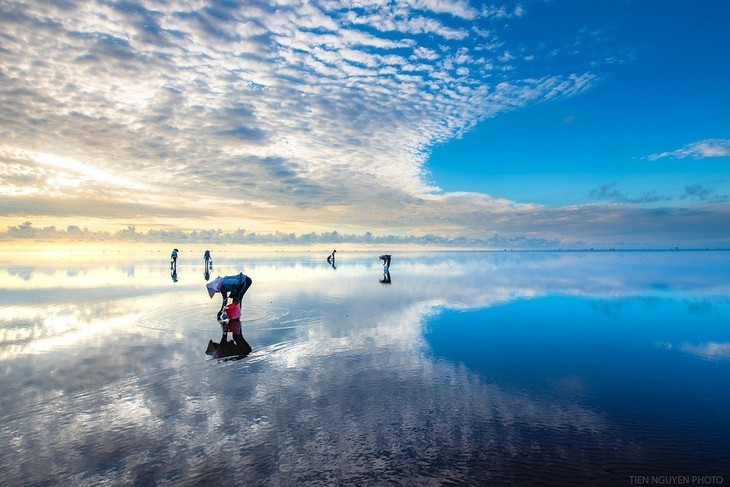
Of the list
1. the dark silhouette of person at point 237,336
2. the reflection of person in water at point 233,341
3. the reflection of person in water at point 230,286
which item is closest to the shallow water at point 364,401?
the dark silhouette of person at point 237,336

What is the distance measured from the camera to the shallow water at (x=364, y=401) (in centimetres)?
1002

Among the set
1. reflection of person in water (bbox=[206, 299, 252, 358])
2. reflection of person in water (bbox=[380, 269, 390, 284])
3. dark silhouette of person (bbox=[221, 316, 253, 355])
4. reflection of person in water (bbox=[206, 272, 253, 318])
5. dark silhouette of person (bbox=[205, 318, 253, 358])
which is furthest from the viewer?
reflection of person in water (bbox=[380, 269, 390, 284])

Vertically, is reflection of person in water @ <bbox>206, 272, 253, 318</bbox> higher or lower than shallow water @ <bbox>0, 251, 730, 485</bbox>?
higher

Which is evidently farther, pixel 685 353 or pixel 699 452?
pixel 685 353

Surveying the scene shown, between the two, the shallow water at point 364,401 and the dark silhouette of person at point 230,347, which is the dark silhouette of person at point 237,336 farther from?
the shallow water at point 364,401

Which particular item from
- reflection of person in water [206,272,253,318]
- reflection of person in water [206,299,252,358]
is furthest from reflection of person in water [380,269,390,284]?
reflection of person in water [206,299,252,358]

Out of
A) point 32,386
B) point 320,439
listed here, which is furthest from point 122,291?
point 320,439

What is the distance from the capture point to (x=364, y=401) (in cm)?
1409

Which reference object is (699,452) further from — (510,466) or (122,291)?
(122,291)

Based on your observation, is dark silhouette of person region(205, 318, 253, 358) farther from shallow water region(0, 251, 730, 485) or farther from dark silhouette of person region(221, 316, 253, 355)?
shallow water region(0, 251, 730, 485)

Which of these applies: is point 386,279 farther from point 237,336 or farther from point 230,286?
point 237,336

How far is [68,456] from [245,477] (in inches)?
199

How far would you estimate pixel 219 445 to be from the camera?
11.0 metres

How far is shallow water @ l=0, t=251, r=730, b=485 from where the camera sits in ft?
32.9
